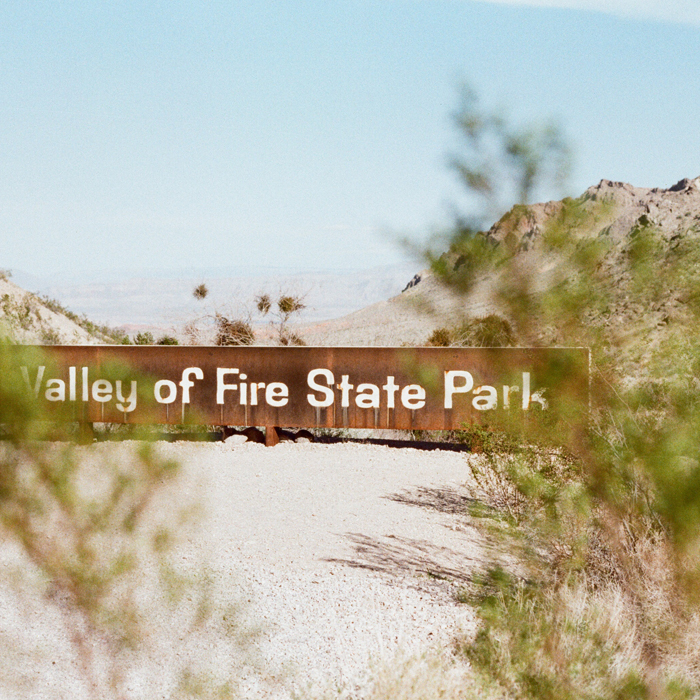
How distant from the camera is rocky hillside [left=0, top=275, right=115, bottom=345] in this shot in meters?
27.5

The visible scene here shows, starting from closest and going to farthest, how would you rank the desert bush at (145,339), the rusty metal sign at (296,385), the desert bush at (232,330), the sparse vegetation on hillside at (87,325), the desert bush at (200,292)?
the rusty metal sign at (296,385)
the desert bush at (232,330)
the desert bush at (145,339)
the desert bush at (200,292)
the sparse vegetation on hillside at (87,325)

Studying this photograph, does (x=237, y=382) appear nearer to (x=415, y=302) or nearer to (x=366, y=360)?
(x=366, y=360)

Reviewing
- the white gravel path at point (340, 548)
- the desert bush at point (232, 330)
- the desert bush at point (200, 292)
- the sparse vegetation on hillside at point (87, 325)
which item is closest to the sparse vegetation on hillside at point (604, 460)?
the white gravel path at point (340, 548)

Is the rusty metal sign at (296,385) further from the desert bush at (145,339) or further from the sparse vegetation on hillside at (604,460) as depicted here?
the desert bush at (145,339)

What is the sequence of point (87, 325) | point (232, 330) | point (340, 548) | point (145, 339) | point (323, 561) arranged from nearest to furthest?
1. point (323, 561)
2. point (340, 548)
3. point (232, 330)
4. point (145, 339)
5. point (87, 325)

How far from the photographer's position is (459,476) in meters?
12.8

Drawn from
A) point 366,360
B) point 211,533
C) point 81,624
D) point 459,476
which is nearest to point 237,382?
point 366,360

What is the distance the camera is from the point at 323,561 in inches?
316

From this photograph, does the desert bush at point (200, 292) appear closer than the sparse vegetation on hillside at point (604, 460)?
No

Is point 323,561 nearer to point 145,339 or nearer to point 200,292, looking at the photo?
point 145,339

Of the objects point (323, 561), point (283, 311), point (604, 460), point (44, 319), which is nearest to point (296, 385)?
point (323, 561)

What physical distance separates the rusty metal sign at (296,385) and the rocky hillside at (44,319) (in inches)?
437

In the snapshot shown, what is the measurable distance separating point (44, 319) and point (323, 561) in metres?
25.8

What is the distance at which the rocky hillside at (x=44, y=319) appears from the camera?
27.5m
